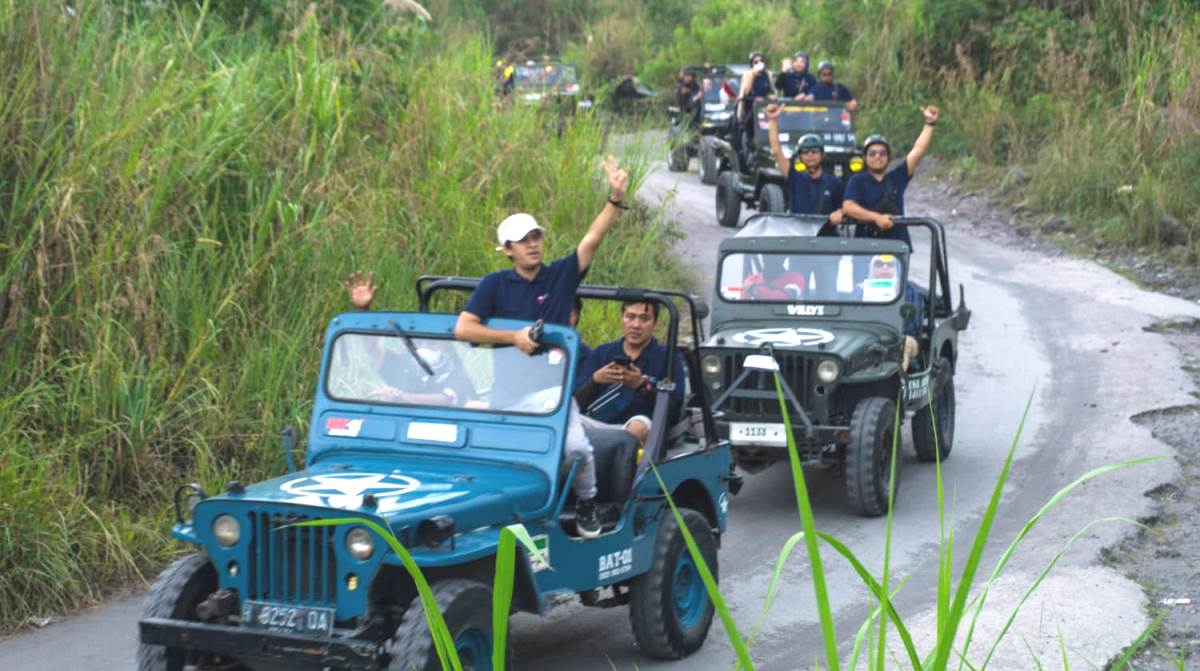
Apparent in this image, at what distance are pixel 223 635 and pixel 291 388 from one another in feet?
13.5

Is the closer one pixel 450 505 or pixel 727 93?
pixel 450 505

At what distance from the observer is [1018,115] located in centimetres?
2406

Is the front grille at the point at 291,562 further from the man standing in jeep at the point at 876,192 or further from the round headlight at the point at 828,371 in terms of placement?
the man standing in jeep at the point at 876,192

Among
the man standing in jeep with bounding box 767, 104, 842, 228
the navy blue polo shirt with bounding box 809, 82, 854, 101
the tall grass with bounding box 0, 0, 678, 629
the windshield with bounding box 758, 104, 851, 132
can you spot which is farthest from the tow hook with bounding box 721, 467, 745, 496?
the navy blue polo shirt with bounding box 809, 82, 854, 101

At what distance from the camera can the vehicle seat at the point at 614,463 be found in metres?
6.44

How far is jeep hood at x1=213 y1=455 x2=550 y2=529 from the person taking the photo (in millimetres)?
5516

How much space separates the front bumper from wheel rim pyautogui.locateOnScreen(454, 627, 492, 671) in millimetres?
312

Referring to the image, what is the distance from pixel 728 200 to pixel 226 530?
49.8 feet

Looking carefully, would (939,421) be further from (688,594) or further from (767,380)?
(688,594)

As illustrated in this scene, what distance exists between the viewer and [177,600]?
5574mm

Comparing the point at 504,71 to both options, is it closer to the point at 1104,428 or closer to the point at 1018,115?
the point at 1104,428

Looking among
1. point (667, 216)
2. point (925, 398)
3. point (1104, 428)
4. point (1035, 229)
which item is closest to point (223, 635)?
point (925, 398)

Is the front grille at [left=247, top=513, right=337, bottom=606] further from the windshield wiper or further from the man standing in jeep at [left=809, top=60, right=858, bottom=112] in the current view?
the man standing in jeep at [left=809, top=60, right=858, bottom=112]

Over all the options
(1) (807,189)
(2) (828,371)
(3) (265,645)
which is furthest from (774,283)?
(3) (265,645)
